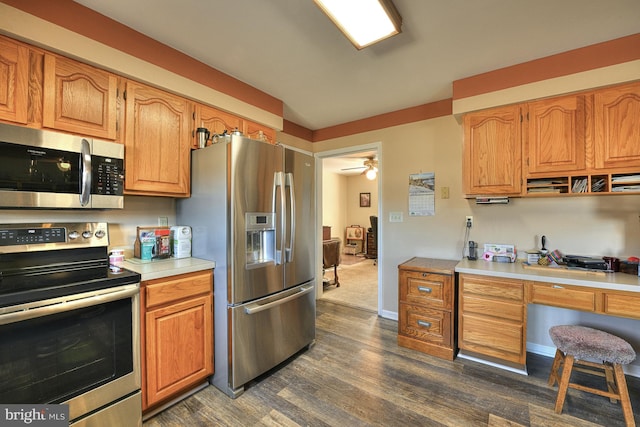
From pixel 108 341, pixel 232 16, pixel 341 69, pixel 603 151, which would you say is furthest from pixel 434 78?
pixel 108 341

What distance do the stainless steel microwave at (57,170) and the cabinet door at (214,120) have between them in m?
0.67

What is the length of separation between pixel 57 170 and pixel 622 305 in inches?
146

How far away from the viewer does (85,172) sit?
158 centimetres

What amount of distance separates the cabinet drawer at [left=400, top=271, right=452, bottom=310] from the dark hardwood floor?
19.4 inches

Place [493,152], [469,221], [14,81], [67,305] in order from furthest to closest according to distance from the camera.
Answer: [469,221] → [493,152] → [14,81] → [67,305]

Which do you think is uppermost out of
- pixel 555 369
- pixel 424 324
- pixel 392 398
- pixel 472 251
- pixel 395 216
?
pixel 395 216

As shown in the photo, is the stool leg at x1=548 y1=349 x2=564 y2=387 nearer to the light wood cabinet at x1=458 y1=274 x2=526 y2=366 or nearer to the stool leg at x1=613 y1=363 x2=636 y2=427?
the light wood cabinet at x1=458 y1=274 x2=526 y2=366

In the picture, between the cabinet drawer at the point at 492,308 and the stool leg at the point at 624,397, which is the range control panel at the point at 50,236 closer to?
the cabinet drawer at the point at 492,308

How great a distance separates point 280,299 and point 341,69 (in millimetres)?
2054

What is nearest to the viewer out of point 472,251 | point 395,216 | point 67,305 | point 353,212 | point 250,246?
point 67,305

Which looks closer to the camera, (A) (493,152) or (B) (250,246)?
(B) (250,246)

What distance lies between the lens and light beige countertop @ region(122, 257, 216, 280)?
5.40 ft

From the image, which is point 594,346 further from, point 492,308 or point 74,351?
point 74,351

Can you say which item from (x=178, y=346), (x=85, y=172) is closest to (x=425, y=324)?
(x=178, y=346)
